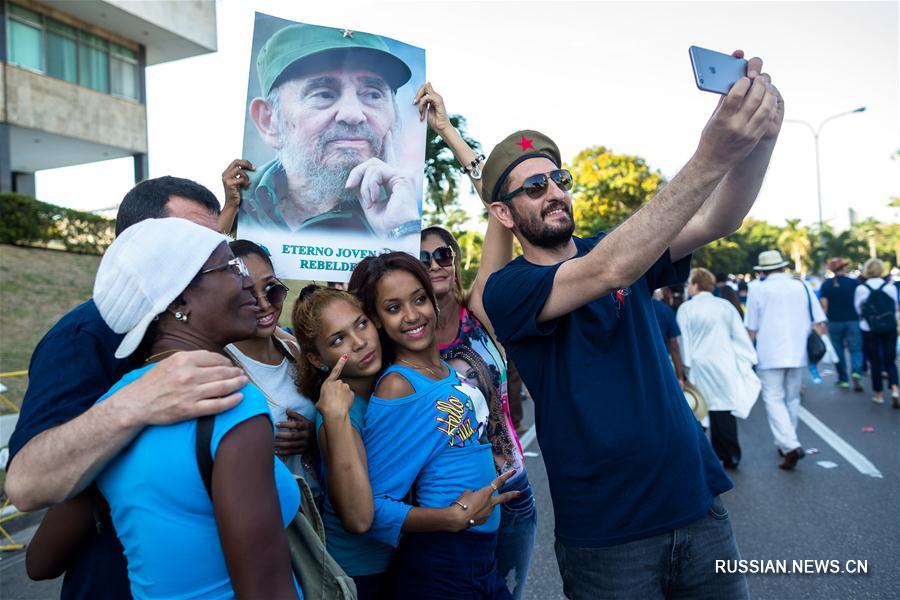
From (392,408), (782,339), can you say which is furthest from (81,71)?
(392,408)

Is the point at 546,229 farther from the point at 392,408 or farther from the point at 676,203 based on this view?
the point at 392,408

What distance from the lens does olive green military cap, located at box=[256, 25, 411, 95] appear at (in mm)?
2748

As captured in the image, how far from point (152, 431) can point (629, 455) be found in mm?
1324

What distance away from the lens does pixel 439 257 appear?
339 cm

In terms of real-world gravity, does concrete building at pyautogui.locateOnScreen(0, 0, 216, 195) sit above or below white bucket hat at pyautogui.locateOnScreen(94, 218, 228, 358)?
above

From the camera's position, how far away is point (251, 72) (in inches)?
107

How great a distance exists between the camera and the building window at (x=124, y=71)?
24469mm

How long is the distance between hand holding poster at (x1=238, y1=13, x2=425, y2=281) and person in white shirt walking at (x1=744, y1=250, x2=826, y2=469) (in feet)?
17.3

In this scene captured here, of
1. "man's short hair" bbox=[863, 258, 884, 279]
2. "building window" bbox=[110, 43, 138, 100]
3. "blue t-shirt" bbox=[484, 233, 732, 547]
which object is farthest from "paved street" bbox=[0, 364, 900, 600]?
"building window" bbox=[110, 43, 138, 100]

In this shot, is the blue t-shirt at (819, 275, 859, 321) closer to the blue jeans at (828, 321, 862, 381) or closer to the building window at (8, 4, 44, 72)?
the blue jeans at (828, 321, 862, 381)

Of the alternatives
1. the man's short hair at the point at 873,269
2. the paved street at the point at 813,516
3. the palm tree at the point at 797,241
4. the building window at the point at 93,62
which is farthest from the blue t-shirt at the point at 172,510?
the palm tree at the point at 797,241

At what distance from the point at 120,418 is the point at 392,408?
3.25ft

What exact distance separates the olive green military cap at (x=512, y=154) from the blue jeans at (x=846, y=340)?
1079 centimetres

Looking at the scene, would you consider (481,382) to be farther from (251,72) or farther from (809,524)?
(809,524)
